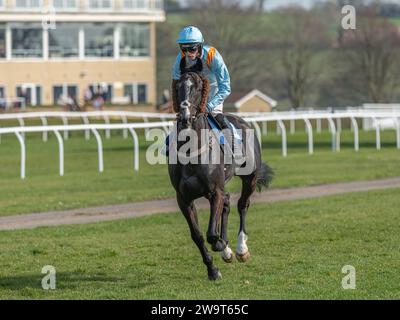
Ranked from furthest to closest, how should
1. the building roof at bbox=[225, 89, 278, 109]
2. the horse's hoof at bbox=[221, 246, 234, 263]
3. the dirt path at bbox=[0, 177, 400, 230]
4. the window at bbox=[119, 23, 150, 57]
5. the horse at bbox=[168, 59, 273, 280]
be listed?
1. the window at bbox=[119, 23, 150, 57]
2. the building roof at bbox=[225, 89, 278, 109]
3. the dirt path at bbox=[0, 177, 400, 230]
4. the horse's hoof at bbox=[221, 246, 234, 263]
5. the horse at bbox=[168, 59, 273, 280]

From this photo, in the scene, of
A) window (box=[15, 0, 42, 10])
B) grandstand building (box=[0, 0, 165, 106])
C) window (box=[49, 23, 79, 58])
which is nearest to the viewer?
window (box=[15, 0, 42, 10])

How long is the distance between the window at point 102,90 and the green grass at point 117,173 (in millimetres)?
26171

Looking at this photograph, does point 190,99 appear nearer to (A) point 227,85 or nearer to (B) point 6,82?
(A) point 227,85

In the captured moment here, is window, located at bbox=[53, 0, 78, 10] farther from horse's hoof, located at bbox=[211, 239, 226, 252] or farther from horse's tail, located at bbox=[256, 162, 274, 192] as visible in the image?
horse's hoof, located at bbox=[211, 239, 226, 252]

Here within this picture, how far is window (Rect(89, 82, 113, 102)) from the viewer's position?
2365 inches

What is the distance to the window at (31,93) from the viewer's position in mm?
61250

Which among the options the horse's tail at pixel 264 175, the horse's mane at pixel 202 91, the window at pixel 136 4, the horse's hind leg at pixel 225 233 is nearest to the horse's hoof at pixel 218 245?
the horse's hind leg at pixel 225 233

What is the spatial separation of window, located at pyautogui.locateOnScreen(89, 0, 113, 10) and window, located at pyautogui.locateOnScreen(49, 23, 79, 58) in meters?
1.52

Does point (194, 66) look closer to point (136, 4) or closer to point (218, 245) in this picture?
point (218, 245)

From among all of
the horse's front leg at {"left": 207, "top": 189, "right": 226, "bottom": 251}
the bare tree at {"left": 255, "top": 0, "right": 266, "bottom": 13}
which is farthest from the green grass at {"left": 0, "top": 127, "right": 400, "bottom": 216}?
the bare tree at {"left": 255, "top": 0, "right": 266, "bottom": 13}

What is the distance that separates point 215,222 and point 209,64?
151 centimetres

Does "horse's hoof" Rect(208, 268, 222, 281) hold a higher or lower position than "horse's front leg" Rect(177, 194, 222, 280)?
lower

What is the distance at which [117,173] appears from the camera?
22078 mm

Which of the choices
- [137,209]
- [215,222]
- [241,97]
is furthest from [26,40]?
[215,222]
